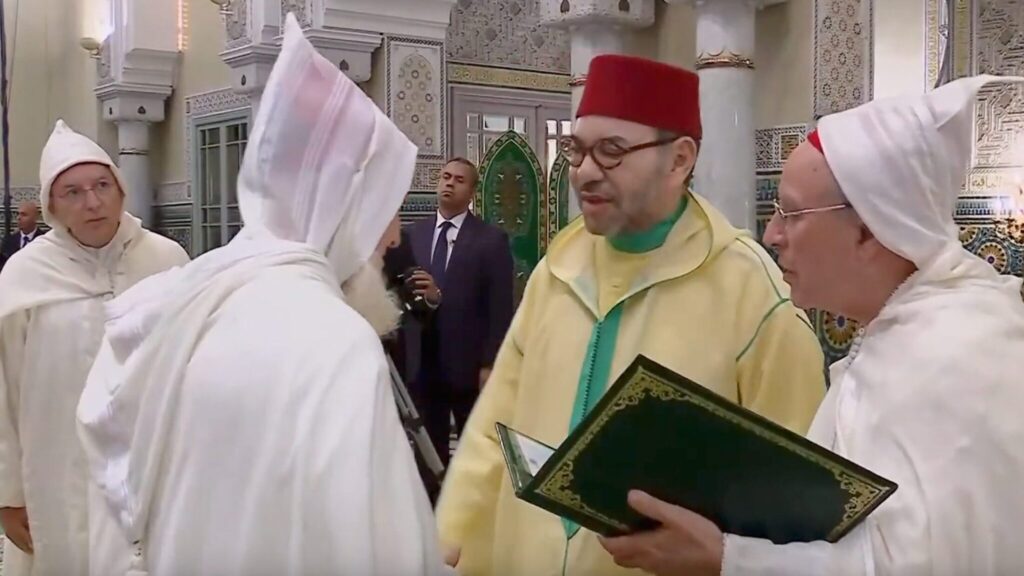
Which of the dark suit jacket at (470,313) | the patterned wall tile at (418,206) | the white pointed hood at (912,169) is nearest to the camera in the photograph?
the white pointed hood at (912,169)

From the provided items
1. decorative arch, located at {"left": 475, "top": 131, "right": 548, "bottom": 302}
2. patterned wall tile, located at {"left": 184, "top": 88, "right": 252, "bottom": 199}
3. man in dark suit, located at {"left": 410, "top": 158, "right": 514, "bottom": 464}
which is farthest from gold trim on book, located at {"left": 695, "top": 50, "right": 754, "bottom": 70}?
patterned wall tile, located at {"left": 184, "top": 88, "right": 252, "bottom": 199}

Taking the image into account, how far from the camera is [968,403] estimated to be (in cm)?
107

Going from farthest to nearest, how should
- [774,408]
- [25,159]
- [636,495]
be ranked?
1. [25,159]
2. [774,408]
3. [636,495]

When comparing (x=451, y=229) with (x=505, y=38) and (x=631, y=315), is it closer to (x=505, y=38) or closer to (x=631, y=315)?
(x=631, y=315)

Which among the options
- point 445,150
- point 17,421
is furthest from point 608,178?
point 445,150

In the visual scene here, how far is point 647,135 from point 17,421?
1.67 metres

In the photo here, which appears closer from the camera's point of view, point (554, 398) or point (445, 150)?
point (554, 398)

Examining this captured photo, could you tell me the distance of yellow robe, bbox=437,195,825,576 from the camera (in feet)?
5.17

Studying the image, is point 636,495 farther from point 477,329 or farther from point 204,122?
point 204,122

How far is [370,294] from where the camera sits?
4.88ft

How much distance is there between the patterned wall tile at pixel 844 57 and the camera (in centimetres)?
405

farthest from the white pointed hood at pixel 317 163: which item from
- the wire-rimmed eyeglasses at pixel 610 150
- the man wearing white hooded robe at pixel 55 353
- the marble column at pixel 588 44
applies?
the marble column at pixel 588 44

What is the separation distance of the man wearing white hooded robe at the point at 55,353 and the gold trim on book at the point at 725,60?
2.38 m

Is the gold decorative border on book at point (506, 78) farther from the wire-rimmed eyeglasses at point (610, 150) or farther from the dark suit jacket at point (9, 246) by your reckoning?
the wire-rimmed eyeglasses at point (610, 150)
